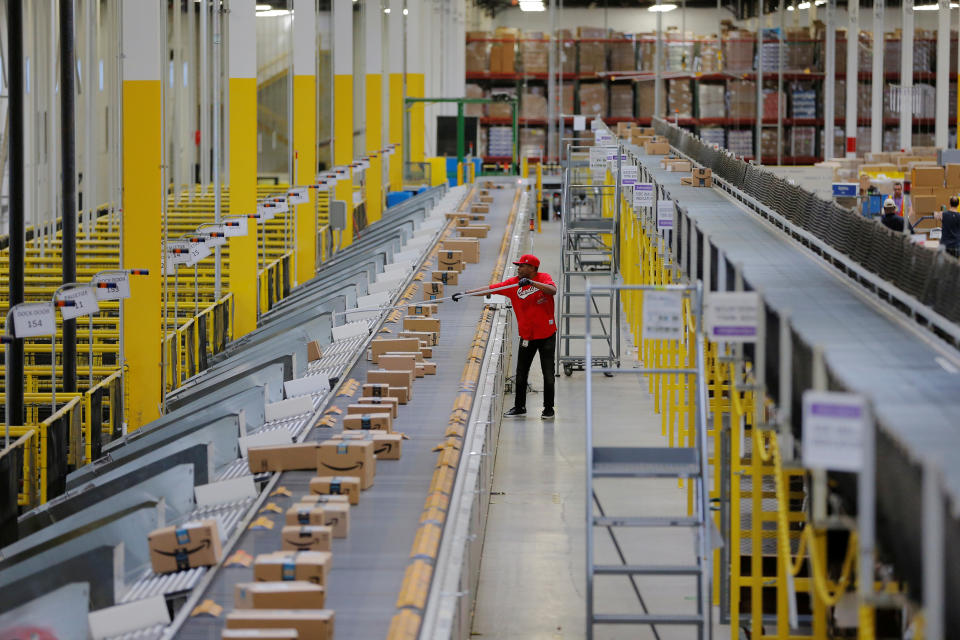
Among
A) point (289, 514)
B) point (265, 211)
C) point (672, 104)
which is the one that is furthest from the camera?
point (672, 104)

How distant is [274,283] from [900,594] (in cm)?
1463

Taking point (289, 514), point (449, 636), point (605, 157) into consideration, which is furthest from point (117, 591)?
point (605, 157)

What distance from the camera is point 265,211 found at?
16062mm

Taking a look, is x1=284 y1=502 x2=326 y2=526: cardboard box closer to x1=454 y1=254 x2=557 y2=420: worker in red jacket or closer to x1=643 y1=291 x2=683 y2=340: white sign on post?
x1=643 y1=291 x2=683 y2=340: white sign on post

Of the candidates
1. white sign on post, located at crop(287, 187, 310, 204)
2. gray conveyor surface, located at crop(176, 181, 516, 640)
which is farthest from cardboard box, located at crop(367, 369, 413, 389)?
white sign on post, located at crop(287, 187, 310, 204)

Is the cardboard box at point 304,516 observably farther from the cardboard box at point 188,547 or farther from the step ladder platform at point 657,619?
the step ladder platform at point 657,619

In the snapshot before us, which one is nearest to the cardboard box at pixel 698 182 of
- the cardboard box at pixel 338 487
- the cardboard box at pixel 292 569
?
the cardboard box at pixel 338 487

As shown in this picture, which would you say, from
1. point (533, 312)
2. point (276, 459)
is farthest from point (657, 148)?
point (276, 459)

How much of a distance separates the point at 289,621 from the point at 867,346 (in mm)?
2943

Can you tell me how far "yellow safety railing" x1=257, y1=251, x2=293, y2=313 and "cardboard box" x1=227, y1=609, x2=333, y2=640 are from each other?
11608 millimetres

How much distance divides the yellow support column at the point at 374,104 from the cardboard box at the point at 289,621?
21.6 metres

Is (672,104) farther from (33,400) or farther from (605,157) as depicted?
(33,400)

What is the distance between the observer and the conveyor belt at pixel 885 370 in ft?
13.9

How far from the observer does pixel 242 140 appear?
15.9 meters
